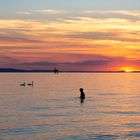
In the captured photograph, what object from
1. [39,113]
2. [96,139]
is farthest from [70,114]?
[96,139]

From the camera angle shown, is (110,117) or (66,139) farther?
(110,117)

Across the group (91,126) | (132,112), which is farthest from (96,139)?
(132,112)

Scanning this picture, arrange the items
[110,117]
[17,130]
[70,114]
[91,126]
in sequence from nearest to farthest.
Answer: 1. [17,130]
2. [91,126]
3. [110,117]
4. [70,114]

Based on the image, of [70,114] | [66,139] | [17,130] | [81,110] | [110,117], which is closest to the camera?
[66,139]

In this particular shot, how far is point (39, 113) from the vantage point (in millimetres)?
50156

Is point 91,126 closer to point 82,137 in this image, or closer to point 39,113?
point 82,137

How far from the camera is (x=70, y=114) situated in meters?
49.2

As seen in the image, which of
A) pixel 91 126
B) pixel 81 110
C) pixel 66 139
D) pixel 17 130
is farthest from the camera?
pixel 81 110

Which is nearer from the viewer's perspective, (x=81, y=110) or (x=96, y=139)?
(x=96, y=139)

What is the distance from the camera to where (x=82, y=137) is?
33250 mm

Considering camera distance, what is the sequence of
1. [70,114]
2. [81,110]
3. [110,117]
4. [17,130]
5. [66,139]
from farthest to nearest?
[81,110], [70,114], [110,117], [17,130], [66,139]

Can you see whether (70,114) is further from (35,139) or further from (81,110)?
(35,139)

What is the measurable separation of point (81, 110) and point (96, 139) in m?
21.7

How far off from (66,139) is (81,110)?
21989mm
